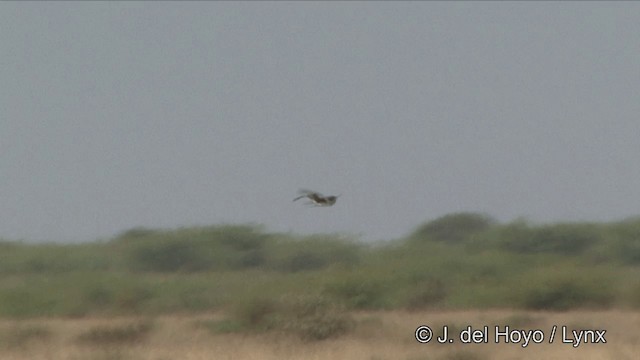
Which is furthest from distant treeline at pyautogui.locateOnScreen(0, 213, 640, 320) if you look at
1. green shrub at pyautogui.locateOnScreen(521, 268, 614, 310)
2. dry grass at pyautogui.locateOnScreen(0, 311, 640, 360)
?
dry grass at pyautogui.locateOnScreen(0, 311, 640, 360)

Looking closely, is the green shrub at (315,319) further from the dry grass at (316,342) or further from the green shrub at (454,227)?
the green shrub at (454,227)

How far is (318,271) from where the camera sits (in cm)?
2795

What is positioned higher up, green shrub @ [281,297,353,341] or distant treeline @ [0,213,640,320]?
distant treeline @ [0,213,640,320]

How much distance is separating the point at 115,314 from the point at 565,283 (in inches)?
313

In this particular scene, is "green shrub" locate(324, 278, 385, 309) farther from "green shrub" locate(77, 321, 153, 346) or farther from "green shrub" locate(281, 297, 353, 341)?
"green shrub" locate(77, 321, 153, 346)

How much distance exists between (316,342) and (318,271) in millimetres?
6406

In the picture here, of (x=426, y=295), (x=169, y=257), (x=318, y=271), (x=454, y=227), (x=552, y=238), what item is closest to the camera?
(x=426, y=295)

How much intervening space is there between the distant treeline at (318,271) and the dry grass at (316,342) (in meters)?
0.72

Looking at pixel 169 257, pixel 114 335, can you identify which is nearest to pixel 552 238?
pixel 169 257

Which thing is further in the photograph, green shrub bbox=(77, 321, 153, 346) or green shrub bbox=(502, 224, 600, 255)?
green shrub bbox=(502, 224, 600, 255)

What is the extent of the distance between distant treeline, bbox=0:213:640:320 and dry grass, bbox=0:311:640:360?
28.3 inches

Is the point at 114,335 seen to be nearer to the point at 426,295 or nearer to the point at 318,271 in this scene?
the point at 318,271

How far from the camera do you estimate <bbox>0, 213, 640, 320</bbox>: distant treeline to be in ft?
85.2

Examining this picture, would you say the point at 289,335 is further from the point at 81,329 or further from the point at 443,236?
the point at 443,236
